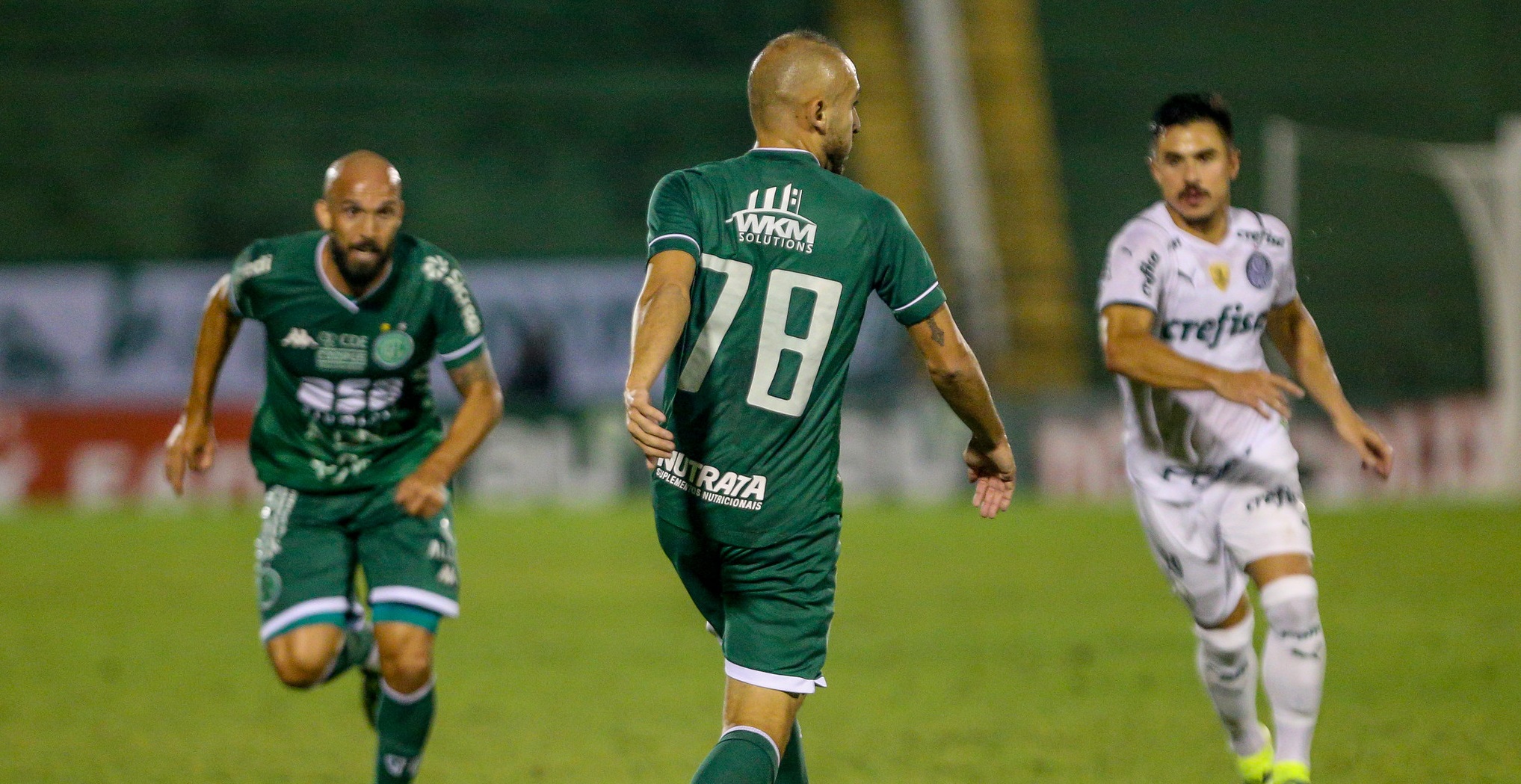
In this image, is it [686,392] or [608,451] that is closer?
[686,392]

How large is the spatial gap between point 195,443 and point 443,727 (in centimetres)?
202

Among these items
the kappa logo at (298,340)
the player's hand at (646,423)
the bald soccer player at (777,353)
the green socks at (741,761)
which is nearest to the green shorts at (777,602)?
the bald soccer player at (777,353)

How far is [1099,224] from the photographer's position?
25.5 meters

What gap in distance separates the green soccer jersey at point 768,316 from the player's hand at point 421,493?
1473 millimetres

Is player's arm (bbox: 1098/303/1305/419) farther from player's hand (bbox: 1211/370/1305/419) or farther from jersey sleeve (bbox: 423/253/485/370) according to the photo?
jersey sleeve (bbox: 423/253/485/370)

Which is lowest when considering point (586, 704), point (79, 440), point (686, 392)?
point (79, 440)

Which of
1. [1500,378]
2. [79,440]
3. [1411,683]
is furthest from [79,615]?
[1500,378]

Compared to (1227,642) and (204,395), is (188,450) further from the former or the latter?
(1227,642)

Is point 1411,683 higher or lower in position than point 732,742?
lower

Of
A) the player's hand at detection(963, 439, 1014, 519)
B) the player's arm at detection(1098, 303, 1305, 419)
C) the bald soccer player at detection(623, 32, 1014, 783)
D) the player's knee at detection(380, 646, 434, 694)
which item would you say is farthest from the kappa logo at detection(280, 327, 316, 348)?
the player's arm at detection(1098, 303, 1305, 419)

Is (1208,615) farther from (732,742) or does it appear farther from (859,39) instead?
(859,39)

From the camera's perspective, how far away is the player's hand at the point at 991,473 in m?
4.12

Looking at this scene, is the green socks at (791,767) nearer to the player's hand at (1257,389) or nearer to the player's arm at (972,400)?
the player's arm at (972,400)

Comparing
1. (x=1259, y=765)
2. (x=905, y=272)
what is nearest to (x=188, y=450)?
(x=905, y=272)
